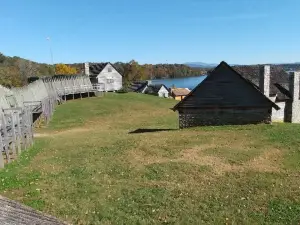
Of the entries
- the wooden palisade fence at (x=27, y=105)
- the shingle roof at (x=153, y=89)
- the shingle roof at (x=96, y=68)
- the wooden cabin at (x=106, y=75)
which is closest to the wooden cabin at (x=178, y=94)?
the shingle roof at (x=153, y=89)

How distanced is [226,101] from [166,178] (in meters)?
14.1

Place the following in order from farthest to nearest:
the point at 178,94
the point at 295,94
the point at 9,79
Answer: the point at 9,79 → the point at 178,94 → the point at 295,94

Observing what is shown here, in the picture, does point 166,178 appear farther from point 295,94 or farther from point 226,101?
point 295,94

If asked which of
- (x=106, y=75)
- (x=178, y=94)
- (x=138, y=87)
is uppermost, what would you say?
(x=106, y=75)

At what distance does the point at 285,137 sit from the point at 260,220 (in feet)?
36.9

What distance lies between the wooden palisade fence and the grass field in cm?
103

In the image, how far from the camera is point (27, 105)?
30.8m

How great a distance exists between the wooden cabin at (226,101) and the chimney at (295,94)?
10169 mm

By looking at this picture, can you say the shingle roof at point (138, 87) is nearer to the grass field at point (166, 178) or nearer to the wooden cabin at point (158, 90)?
the wooden cabin at point (158, 90)

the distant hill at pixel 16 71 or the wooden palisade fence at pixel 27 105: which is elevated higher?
the distant hill at pixel 16 71

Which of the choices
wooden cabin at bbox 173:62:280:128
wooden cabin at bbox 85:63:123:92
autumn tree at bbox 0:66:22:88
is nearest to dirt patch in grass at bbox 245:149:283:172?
wooden cabin at bbox 173:62:280:128

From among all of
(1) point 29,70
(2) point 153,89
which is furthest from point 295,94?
(1) point 29,70

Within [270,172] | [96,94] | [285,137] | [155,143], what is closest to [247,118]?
[285,137]

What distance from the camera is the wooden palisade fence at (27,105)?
16844 mm
